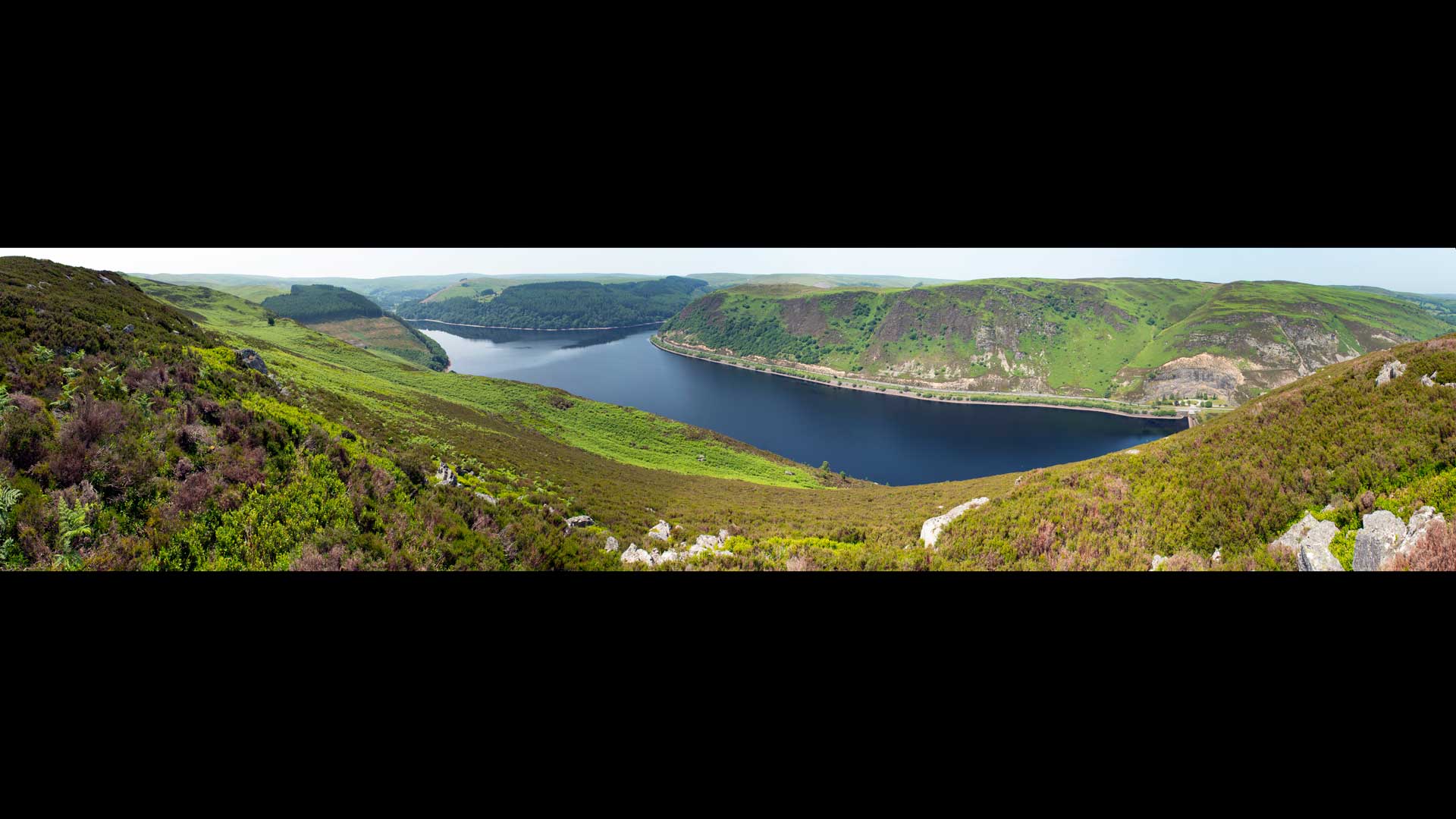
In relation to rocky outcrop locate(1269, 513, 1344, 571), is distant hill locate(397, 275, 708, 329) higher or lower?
higher

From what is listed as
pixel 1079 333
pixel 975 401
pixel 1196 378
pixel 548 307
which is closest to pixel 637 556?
pixel 975 401

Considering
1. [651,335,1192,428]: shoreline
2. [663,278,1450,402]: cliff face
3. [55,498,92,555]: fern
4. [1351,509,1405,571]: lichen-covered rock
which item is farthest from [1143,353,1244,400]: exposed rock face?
[55,498,92,555]: fern

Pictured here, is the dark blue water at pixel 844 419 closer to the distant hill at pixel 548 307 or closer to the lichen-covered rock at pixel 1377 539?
the lichen-covered rock at pixel 1377 539

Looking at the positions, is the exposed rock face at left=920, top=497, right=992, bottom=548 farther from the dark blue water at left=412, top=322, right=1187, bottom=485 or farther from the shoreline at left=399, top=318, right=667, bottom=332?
the shoreline at left=399, top=318, right=667, bottom=332

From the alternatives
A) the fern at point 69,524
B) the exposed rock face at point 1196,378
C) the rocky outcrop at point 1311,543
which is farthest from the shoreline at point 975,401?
the fern at point 69,524
